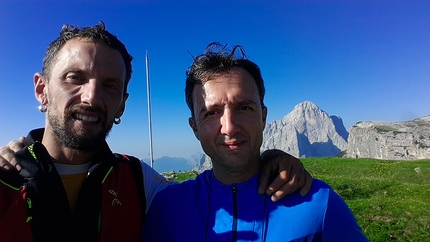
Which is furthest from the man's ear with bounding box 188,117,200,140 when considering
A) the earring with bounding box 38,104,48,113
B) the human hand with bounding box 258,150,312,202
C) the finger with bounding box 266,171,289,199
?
the earring with bounding box 38,104,48,113

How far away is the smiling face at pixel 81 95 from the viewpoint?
3584 millimetres

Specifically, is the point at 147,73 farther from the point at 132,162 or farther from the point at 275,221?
the point at 275,221

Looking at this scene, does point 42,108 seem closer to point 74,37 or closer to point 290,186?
point 74,37

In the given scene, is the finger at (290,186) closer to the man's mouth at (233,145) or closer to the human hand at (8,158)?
the man's mouth at (233,145)

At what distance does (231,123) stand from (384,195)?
16284 millimetres

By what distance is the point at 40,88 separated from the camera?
3947mm

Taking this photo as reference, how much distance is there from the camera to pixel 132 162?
4301mm

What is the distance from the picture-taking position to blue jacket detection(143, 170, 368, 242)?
3.01m

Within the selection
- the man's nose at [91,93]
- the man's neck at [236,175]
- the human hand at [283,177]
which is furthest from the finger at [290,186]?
the man's nose at [91,93]

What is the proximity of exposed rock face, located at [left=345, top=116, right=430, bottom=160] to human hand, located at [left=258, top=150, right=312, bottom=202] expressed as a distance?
69670mm

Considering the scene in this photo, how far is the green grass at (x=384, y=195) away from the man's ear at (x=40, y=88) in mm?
11258

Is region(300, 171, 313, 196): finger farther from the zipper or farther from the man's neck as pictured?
the zipper

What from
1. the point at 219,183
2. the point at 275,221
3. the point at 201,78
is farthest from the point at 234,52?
the point at 275,221

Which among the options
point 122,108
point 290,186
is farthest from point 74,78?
point 290,186
